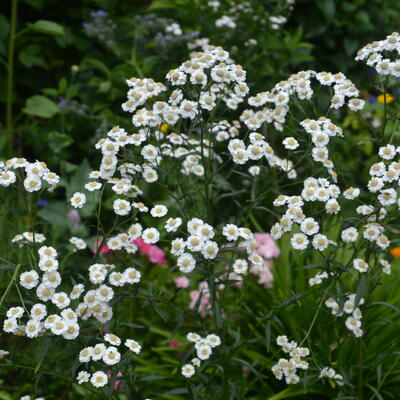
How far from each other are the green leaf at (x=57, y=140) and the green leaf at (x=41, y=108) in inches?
5.2

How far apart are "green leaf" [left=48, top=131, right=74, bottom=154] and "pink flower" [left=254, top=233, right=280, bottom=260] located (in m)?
1.18

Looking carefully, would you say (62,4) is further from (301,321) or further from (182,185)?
(301,321)

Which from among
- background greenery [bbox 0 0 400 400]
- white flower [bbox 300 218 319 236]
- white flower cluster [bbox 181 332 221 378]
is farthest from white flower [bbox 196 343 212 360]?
white flower [bbox 300 218 319 236]

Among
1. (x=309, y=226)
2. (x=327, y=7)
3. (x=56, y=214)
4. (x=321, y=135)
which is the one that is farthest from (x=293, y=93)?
(x=327, y=7)

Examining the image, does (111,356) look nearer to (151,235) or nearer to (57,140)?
(151,235)

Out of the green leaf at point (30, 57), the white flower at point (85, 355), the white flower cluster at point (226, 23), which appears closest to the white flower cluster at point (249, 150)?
the white flower at point (85, 355)

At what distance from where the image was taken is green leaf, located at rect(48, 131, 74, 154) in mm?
3385

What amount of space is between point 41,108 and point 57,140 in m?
0.23

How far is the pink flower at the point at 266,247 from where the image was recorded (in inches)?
107

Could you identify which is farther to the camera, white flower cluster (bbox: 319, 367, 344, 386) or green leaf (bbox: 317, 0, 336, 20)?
green leaf (bbox: 317, 0, 336, 20)

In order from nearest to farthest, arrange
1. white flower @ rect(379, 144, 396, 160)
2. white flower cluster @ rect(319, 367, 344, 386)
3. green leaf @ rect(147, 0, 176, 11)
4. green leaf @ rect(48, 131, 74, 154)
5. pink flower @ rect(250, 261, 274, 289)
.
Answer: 1. white flower @ rect(379, 144, 396, 160)
2. white flower cluster @ rect(319, 367, 344, 386)
3. pink flower @ rect(250, 261, 274, 289)
4. green leaf @ rect(48, 131, 74, 154)
5. green leaf @ rect(147, 0, 176, 11)

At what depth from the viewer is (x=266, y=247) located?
2.74 meters

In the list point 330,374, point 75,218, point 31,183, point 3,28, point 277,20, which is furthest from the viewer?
point 3,28

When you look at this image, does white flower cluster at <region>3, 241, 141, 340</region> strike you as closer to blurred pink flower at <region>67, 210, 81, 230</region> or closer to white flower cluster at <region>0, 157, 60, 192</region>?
white flower cluster at <region>0, 157, 60, 192</region>
